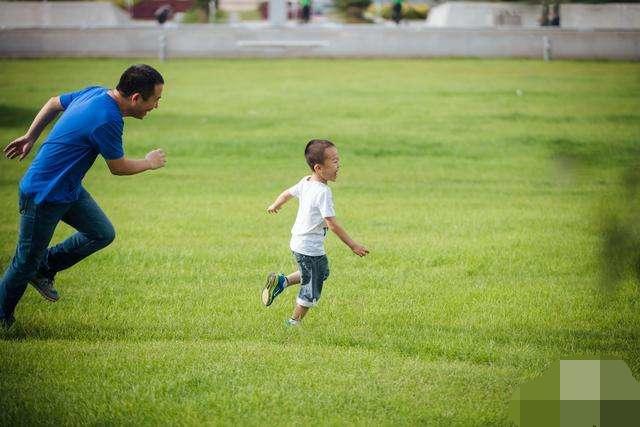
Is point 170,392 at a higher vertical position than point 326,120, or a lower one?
higher

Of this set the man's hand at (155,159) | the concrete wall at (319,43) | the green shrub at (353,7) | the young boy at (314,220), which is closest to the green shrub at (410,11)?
the green shrub at (353,7)

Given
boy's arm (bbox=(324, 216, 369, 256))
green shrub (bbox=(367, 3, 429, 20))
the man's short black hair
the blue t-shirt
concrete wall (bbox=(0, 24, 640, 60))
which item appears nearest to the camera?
the blue t-shirt

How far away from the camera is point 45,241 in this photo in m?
6.52

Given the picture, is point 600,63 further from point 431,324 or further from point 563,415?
point 563,415

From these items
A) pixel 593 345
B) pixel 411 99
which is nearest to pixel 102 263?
pixel 593 345

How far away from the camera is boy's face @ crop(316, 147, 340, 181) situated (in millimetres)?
6773

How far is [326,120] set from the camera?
72.3 feet

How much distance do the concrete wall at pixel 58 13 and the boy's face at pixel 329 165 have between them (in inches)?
1498

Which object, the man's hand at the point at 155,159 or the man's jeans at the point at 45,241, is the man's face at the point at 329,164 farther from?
the man's jeans at the point at 45,241

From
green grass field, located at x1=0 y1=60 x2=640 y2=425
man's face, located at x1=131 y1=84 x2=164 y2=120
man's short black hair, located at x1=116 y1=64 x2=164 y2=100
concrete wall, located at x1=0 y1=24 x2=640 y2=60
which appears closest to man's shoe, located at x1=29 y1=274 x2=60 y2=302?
green grass field, located at x1=0 y1=60 x2=640 y2=425

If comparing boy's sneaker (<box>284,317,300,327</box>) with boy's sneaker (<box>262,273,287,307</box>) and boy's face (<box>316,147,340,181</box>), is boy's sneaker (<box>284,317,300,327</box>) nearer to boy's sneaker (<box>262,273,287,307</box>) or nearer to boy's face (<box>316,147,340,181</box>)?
boy's sneaker (<box>262,273,287,307</box>)

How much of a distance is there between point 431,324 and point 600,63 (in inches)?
1109

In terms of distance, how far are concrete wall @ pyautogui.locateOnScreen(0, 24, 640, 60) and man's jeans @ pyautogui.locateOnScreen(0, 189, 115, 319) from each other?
28216 mm

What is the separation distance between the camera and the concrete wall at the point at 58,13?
1665 inches
